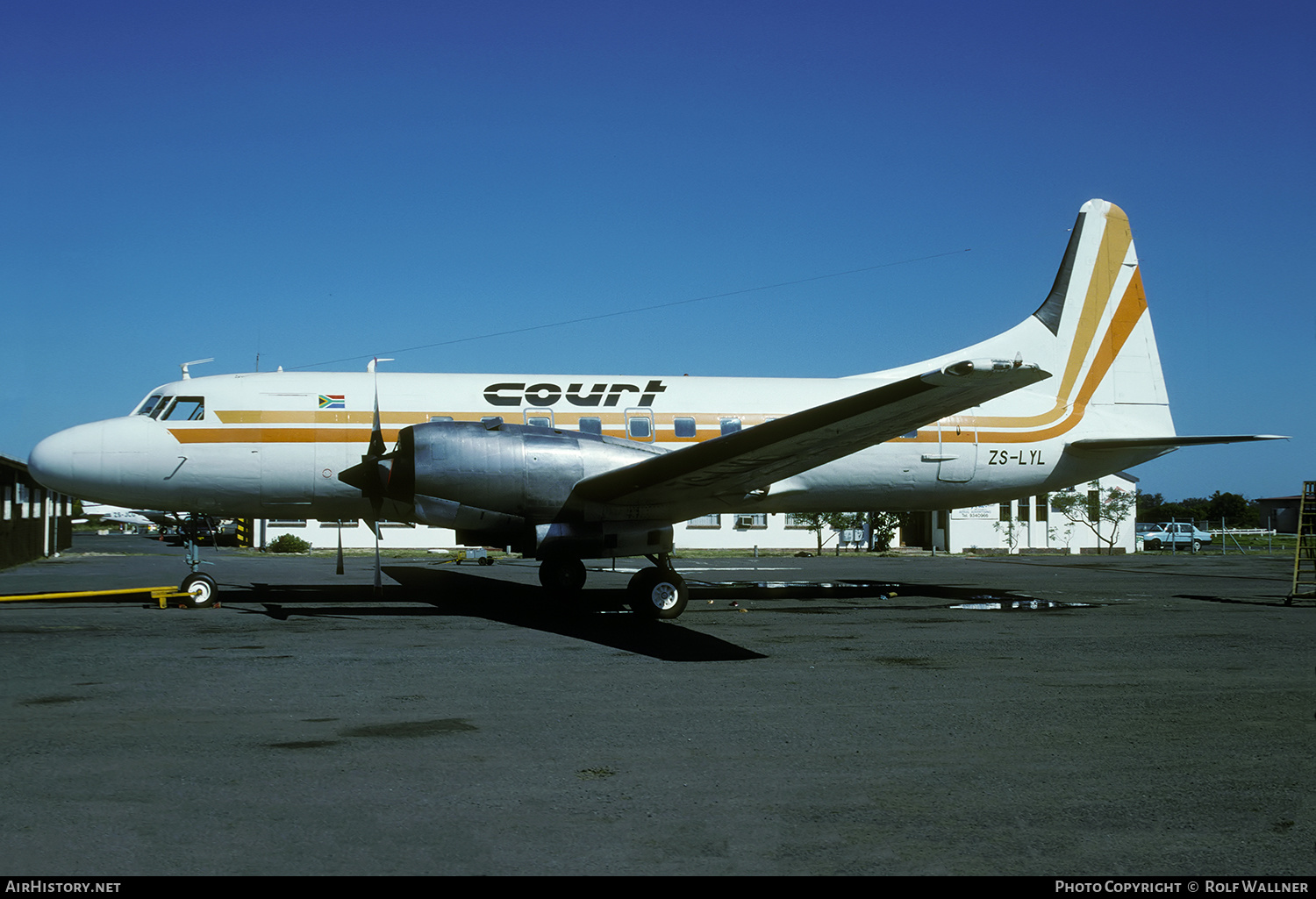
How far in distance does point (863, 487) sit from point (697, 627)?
6.10 metres

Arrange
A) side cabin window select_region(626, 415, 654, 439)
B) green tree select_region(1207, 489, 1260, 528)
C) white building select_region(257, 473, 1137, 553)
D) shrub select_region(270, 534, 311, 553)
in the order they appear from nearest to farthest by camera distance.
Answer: side cabin window select_region(626, 415, 654, 439), shrub select_region(270, 534, 311, 553), white building select_region(257, 473, 1137, 553), green tree select_region(1207, 489, 1260, 528)

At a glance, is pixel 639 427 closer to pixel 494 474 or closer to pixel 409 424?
pixel 409 424

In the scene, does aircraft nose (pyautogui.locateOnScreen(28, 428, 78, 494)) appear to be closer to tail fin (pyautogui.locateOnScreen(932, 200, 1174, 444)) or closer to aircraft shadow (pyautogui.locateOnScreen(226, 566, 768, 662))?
aircraft shadow (pyautogui.locateOnScreen(226, 566, 768, 662))

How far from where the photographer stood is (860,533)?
5588 cm

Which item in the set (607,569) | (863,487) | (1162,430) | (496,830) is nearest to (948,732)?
(496,830)

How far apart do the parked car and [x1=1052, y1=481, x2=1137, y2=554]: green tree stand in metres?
3.43

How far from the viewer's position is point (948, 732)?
6.75 metres

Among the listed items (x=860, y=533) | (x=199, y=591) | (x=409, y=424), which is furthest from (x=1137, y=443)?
(x=860, y=533)

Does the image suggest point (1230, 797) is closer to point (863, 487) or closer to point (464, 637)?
point (464, 637)

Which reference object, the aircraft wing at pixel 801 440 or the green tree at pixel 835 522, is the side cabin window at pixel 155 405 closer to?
the aircraft wing at pixel 801 440

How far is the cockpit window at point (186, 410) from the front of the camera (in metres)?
15.8

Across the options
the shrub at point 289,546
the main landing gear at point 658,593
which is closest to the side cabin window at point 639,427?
the main landing gear at point 658,593

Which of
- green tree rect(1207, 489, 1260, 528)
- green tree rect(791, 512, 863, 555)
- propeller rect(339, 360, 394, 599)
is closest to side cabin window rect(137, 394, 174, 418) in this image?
propeller rect(339, 360, 394, 599)

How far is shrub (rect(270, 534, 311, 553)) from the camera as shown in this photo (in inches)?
1800
